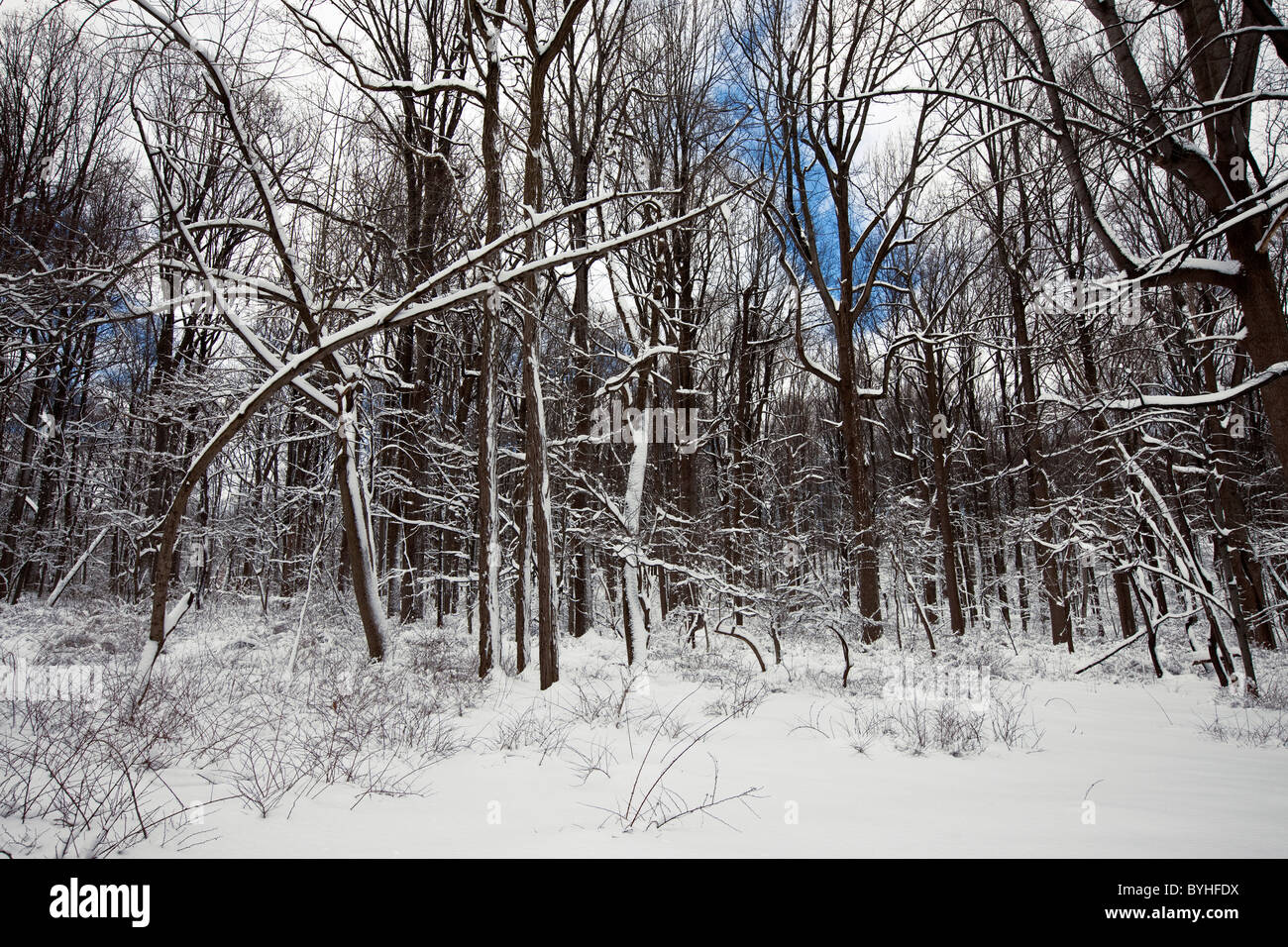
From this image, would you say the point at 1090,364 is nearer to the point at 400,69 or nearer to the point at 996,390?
the point at 996,390

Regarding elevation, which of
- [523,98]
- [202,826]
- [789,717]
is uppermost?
[523,98]

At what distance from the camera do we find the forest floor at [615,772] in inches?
101

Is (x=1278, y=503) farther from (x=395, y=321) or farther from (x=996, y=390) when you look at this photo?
(x=395, y=321)

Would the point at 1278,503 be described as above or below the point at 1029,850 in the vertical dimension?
Result: above

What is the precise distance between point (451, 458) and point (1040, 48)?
11230mm

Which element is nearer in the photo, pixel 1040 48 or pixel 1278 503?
pixel 1040 48

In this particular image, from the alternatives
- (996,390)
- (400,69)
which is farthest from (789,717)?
(996,390)

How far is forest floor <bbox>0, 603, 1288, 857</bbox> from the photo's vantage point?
2.56 metres

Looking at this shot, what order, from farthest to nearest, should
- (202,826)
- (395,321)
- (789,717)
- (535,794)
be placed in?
(789,717)
(395,321)
(535,794)
(202,826)

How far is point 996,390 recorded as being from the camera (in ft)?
73.4

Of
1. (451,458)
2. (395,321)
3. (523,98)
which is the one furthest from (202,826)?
(451,458)

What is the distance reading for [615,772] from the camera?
385cm

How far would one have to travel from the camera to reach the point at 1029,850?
255 centimetres
